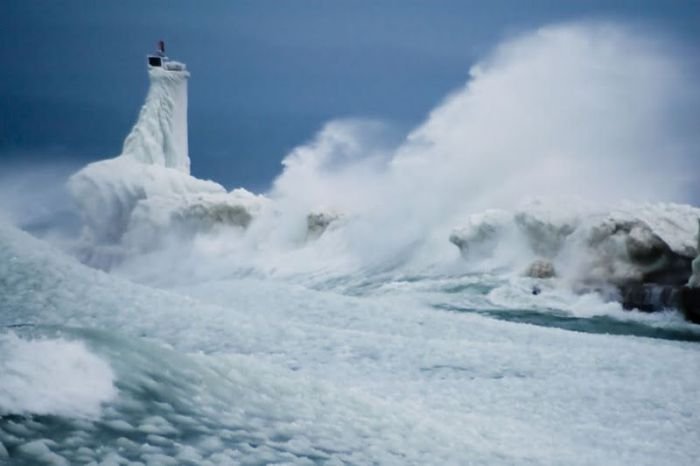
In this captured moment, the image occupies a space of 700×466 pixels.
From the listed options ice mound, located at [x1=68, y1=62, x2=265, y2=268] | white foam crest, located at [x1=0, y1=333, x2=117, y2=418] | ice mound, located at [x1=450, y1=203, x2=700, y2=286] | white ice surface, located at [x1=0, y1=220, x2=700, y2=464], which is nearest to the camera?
white foam crest, located at [x1=0, y1=333, x2=117, y2=418]

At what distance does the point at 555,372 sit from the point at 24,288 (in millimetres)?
3158

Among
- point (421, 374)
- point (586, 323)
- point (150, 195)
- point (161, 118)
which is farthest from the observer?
point (161, 118)

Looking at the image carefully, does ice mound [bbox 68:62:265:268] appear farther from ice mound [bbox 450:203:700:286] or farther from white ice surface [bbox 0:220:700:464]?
white ice surface [bbox 0:220:700:464]

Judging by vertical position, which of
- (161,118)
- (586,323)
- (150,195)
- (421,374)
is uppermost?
(161,118)

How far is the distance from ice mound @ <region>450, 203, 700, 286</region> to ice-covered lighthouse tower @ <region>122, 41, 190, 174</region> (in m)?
8.23

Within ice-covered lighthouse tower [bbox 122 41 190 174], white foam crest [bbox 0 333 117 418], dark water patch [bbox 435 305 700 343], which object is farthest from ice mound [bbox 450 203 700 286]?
ice-covered lighthouse tower [bbox 122 41 190 174]

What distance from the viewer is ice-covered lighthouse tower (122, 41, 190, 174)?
15812mm

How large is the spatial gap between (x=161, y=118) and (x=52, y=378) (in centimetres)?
1404

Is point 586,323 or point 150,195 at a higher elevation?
point 150,195

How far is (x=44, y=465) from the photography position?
7.34 ft

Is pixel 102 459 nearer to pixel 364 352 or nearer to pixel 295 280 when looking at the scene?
pixel 364 352

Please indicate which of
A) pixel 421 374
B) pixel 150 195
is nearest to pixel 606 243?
pixel 421 374

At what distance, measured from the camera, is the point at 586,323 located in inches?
290

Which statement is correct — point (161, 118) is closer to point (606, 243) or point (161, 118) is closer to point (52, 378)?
point (606, 243)
